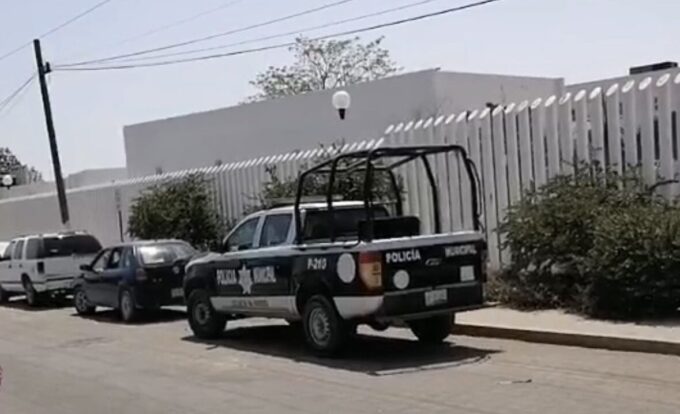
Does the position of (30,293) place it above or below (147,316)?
above

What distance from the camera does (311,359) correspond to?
13.1 metres

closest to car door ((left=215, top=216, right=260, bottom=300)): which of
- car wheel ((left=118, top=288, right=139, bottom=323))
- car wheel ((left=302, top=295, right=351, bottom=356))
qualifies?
car wheel ((left=302, top=295, right=351, bottom=356))

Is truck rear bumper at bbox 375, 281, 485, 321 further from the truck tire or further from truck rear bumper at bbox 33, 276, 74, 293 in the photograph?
truck rear bumper at bbox 33, 276, 74, 293

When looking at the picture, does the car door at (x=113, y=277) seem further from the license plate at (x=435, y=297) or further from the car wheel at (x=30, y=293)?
the license plate at (x=435, y=297)

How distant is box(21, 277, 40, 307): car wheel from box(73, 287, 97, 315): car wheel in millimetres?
2882

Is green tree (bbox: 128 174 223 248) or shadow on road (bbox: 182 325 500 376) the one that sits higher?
green tree (bbox: 128 174 223 248)

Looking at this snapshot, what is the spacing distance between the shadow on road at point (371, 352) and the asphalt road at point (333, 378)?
2cm

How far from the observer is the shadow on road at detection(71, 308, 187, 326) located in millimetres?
19641

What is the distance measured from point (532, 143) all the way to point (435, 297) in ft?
19.8

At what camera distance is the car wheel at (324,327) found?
1256cm

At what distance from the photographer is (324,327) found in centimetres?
1288

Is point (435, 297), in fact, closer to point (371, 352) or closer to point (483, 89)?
point (371, 352)

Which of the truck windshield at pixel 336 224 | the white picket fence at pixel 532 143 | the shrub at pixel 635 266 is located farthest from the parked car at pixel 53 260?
the shrub at pixel 635 266

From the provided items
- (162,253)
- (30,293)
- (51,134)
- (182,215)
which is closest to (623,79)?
(162,253)
